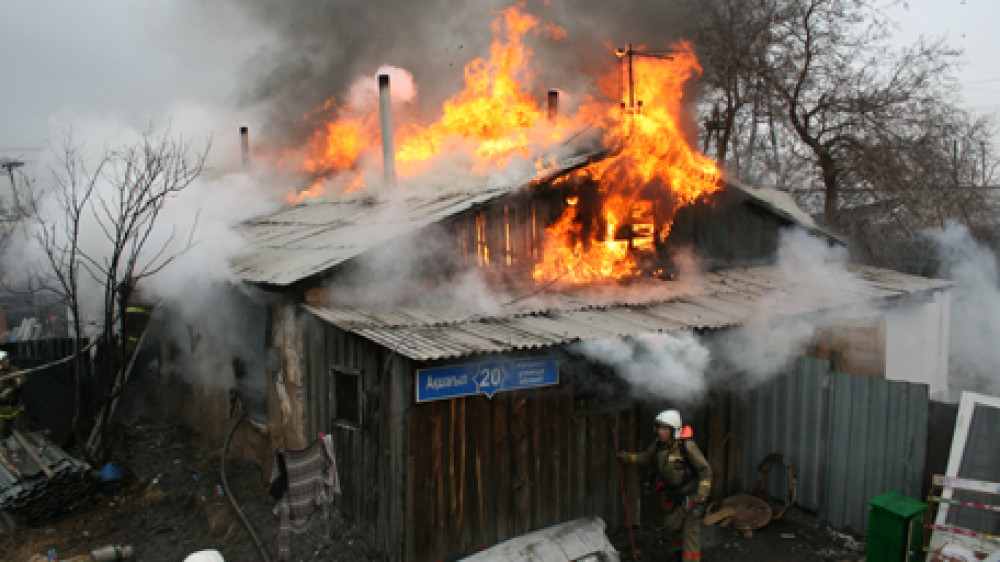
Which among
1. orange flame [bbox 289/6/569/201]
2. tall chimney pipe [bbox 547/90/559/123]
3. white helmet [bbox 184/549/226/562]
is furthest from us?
orange flame [bbox 289/6/569/201]

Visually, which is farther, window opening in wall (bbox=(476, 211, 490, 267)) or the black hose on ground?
window opening in wall (bbox=(476, 211, 490, 267))

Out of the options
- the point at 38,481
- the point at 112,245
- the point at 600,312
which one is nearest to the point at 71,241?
the point at 112,245

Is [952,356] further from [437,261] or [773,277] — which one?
[437,261]

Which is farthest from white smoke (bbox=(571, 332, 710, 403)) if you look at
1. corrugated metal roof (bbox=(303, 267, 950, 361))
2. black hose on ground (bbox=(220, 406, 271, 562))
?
black hose on ground (bbox=(220, 406, 271, 562))

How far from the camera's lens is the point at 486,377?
21.6 feet

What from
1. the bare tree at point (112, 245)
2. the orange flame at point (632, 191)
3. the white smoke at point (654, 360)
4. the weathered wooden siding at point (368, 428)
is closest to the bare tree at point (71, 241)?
the bare tree at point (112, 245)

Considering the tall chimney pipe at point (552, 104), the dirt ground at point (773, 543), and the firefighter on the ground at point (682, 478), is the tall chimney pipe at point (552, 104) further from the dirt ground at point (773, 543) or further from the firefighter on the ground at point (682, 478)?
the dirt ground at point (773, 543)

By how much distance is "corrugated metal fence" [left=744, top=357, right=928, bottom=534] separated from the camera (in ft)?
23.2

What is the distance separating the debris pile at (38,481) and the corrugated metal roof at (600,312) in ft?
15.4

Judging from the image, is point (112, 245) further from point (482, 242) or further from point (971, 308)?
point (971, 308)

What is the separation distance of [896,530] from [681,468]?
7.11 ft

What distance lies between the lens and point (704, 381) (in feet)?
27.6

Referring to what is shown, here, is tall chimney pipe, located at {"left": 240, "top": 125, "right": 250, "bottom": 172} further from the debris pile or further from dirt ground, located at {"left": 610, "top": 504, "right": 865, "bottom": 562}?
dirt ground, located at {"left": 610, "top": 504, "right": 865, "bottom": 562}

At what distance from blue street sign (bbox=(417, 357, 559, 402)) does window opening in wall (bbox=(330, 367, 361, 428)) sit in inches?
43.5
